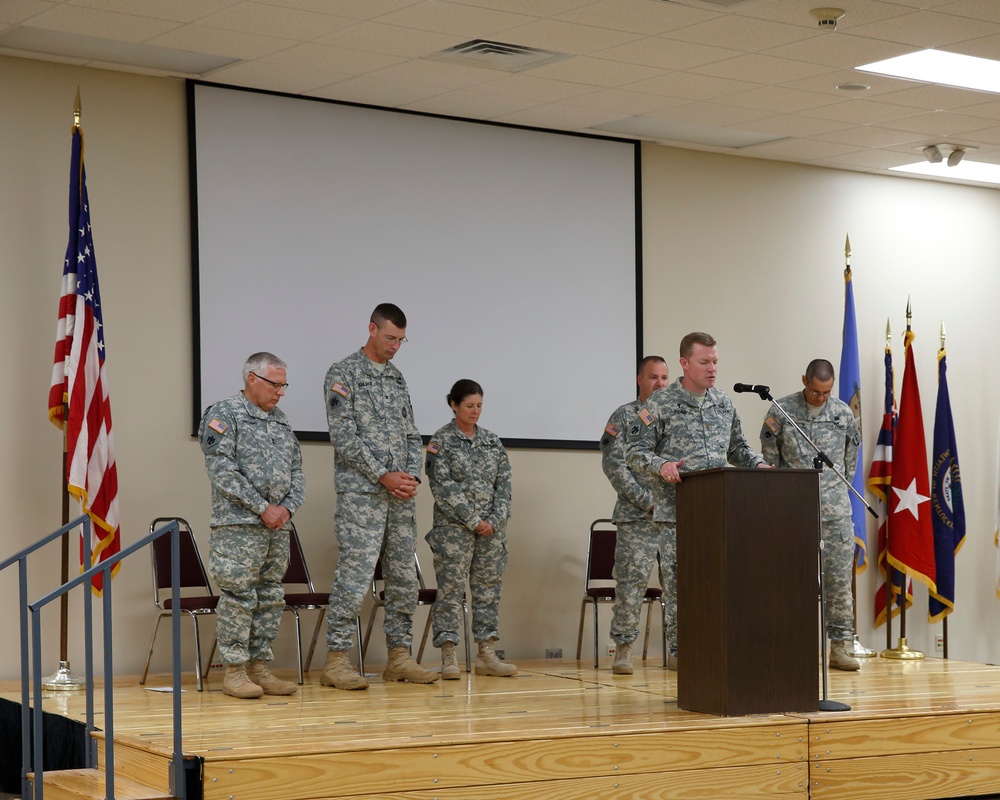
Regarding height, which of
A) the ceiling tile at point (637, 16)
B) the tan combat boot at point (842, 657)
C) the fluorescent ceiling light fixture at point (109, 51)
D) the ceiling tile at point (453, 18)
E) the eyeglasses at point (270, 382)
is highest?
the ceiling tile at point (453, 18)

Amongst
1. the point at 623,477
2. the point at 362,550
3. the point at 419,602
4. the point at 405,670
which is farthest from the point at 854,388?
the point at 362,550

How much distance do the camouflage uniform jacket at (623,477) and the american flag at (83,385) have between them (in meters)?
2.50

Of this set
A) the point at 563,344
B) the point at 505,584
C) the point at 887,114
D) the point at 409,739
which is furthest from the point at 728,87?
the point at 409,739

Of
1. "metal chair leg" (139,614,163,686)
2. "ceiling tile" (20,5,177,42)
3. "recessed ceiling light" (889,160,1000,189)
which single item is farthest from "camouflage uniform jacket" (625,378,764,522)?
"recessed ceiling light" (889,160,1000,189)

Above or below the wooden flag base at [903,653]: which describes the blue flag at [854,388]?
above

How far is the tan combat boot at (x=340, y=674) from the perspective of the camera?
20.3 ft

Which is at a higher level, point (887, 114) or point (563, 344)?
point (887, 114)

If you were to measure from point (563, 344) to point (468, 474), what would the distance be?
1.68 m

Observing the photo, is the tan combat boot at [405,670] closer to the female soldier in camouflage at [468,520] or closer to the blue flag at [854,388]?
the female soldier in camouflage at [468,520]

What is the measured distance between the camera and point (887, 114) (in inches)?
312

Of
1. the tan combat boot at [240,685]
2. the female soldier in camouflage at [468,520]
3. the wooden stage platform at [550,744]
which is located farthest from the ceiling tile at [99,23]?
the wooden stage platform at [550,744]

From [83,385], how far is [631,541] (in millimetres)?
2760

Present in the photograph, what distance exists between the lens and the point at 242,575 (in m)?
5.78

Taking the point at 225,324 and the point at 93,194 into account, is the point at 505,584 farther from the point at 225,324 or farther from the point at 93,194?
the point at 93,194
